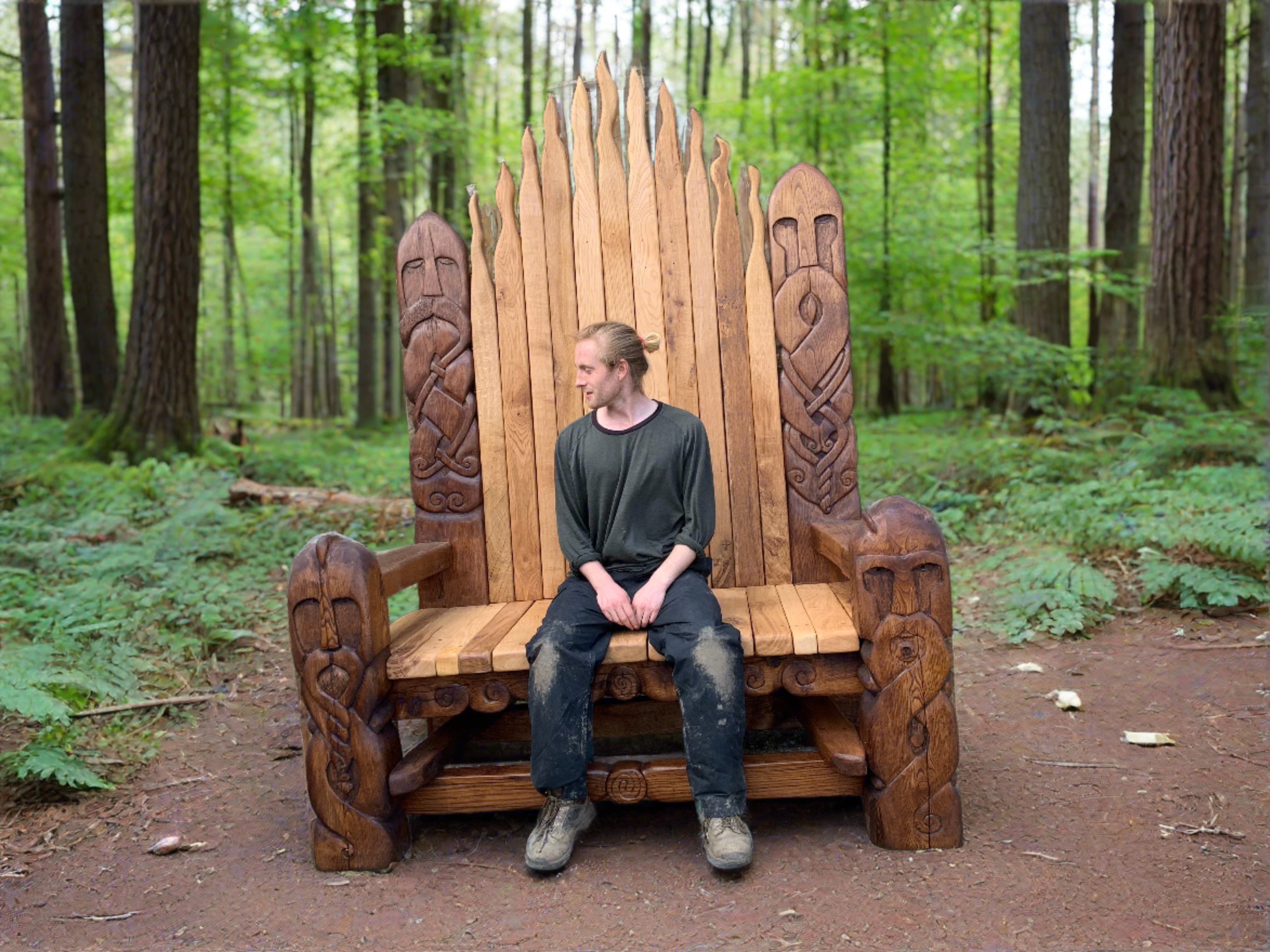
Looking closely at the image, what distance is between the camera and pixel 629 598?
289 centimetres

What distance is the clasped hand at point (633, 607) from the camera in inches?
111

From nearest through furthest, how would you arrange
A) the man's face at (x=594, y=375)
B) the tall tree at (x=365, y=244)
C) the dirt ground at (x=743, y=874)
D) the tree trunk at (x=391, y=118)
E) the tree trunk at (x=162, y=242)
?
the dirt ground at (x=743, y=874), the man's face at (x=594, y=375), the tree trunk at (x=162, y=242), the tree trunk at (x=391, y=118), the tall tree at (x=365, y=244)

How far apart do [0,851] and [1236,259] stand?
18455mm

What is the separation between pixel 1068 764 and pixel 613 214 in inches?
95.3

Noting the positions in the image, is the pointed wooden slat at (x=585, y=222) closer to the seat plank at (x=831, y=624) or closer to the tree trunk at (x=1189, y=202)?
the seat plank at (x=831, y=624)

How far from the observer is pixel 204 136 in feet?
50.4

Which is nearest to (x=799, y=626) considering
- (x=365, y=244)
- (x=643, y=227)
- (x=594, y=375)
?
(x=594, y=375)

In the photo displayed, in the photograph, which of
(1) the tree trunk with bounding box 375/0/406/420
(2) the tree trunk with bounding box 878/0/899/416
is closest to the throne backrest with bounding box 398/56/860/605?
(2) the tree trunk with bounding box 878/0/899/416

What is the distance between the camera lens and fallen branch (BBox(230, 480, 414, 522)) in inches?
292

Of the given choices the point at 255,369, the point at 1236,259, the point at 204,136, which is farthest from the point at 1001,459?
the point at 255,369

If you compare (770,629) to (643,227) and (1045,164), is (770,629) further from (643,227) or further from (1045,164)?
(1045,164)

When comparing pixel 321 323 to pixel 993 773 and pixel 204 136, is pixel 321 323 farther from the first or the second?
pixel 993 773

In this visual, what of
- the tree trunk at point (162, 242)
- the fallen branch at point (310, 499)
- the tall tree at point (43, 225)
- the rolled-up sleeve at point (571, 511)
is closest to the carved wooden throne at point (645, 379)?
the rolled-up sleeve at point (571, 511)

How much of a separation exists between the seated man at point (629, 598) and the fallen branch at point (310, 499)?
14.3 ft
